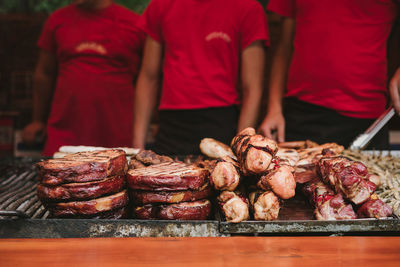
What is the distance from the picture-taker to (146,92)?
145 inches

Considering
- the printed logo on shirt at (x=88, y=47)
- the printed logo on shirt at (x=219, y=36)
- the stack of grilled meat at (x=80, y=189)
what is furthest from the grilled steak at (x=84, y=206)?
the printed logo on shirt at (x=88, y=47)

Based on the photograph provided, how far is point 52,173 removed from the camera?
1.46 m

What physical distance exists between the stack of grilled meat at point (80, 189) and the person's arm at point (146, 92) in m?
2.07

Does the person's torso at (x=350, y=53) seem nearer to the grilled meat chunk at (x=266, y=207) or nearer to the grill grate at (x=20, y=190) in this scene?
the grilled meat chunk at (x=266, y=207)

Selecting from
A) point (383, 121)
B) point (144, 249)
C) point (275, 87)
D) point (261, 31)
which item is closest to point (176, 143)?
point (275, 87)

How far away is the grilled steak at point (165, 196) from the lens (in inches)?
58.0

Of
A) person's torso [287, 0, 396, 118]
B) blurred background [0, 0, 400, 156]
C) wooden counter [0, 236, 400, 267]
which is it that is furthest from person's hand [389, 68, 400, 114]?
blurred background [0, 0, 400, 156]

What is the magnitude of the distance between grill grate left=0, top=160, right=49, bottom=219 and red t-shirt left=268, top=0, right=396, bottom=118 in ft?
7.86

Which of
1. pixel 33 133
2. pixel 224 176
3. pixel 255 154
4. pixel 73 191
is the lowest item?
pixel 33 133

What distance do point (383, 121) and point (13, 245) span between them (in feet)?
8.10

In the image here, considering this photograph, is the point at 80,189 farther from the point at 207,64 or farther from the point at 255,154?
the point at 207,64

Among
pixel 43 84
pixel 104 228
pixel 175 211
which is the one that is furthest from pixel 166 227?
pixel 43 84

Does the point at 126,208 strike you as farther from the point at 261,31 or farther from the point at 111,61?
the point at 111,61

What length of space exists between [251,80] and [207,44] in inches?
21.9
